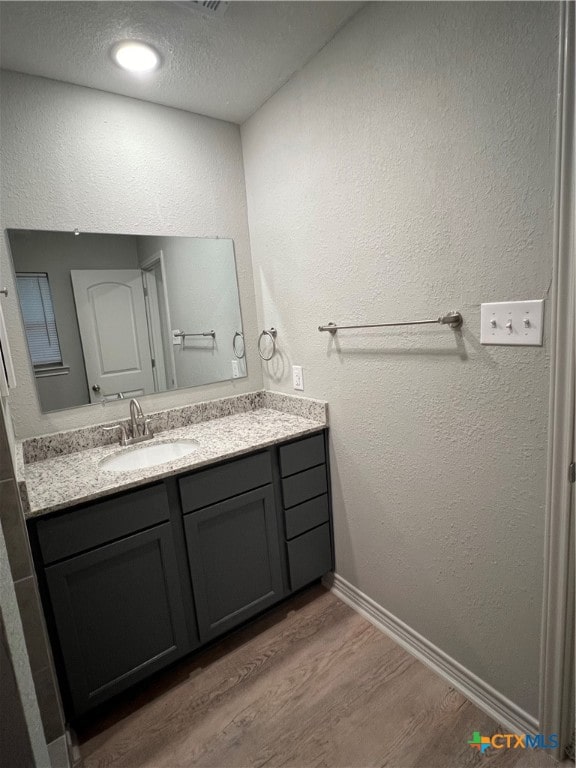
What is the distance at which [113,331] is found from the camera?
177 centimetres

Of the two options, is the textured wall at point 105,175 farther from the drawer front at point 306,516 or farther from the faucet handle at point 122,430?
the drawer front at point 306,516

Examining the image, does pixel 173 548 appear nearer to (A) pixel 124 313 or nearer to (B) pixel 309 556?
(B) pixel 309 556

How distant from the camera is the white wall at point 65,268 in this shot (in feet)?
5.11

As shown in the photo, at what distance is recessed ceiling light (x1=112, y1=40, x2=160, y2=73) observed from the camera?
138 cm

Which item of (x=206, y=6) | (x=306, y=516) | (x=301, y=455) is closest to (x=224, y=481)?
(x=301, y=455)

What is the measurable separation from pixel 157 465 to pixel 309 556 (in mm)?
873

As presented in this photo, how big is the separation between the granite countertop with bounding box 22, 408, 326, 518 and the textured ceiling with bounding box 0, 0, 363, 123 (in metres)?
1.44

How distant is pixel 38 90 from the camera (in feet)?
4.94

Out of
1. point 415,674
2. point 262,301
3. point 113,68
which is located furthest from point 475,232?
point 415,674

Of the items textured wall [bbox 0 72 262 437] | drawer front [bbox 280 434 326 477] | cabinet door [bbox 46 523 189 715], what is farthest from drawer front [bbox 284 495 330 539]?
textured wall [bbox 0 72 262 437]

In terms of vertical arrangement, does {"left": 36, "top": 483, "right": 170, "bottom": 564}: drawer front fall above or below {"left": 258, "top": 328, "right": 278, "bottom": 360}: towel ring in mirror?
below

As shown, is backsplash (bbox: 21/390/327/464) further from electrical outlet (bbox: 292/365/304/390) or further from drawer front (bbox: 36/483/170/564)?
drawer front (bbox: 36/483/170/564)

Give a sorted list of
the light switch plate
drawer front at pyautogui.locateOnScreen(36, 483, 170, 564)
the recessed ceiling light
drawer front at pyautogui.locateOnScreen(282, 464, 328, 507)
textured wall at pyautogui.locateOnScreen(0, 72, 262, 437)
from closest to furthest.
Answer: the light switch plate, drawer front at pyautogui.locateOnScreen(36, 483, 170, 564), the recessed ceiling light, textured wall at pyautogui.locateOnScreen(0, 72, 262, 437), drawer front at pyautogui.locateOnScreen(282, 464, 328, 507)

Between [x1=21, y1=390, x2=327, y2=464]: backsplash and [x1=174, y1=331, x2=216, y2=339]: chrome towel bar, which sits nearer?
[x1=21, y1=390, x2=327, y2=464]: backsplash
